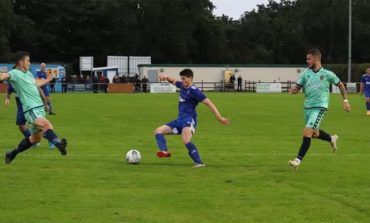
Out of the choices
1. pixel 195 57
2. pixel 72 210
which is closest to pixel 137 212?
pixel 72 210

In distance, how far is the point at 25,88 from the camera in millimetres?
12188

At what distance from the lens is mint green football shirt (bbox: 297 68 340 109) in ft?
40.8

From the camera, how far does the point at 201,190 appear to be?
9992mm

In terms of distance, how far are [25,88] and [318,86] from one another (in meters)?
5.18

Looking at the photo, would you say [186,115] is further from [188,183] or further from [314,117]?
[188,183]

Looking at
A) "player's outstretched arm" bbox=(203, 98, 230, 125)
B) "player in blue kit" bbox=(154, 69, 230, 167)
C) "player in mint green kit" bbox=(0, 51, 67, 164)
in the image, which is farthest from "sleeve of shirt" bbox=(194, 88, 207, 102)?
"player in mint green kit" bbox=(0, 51, 67, 164)

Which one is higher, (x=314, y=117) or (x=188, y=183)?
(x=314, y=117)

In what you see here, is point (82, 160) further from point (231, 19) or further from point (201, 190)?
point (231, 19)

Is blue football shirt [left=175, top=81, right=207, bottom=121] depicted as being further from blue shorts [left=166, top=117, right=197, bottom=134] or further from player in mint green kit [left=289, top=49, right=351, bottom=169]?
player in mint green kit [left=289, top=49, right=351, bottom=169]

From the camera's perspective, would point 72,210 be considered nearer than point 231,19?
Yes

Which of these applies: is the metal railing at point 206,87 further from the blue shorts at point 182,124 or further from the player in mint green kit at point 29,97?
the player in mint green kit at point 29,97

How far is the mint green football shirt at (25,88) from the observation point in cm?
1214

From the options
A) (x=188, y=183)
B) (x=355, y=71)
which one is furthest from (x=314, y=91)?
(x=355, y=71)

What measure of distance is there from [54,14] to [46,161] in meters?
89.4
